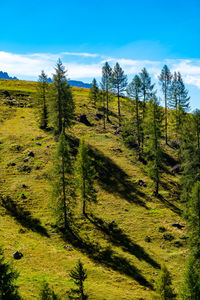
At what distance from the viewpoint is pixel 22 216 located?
32.5 m

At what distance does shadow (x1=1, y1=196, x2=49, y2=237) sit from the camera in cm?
3069

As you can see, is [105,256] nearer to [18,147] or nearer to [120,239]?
[120,239]

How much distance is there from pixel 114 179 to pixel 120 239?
14.2 m

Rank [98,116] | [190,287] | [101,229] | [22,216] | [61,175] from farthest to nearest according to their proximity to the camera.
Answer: [98,116]
[101,229]
[22,216]
[61,175]
[190,287]

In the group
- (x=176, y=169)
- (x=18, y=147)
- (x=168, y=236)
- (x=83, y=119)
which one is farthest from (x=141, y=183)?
(x=83, y=119)

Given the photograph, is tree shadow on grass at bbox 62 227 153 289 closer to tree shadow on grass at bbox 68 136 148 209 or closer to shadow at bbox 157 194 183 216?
tree shadow on grass at bbox 68 136 148 209

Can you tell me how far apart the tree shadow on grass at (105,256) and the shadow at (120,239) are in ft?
6.30

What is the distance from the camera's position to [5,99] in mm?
81688

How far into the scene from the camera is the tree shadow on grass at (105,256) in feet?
84.9

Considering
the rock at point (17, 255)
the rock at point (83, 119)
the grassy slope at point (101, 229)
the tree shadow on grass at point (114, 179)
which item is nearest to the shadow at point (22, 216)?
the grassy slope at point (101, 229)

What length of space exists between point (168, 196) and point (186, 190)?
4617 mm

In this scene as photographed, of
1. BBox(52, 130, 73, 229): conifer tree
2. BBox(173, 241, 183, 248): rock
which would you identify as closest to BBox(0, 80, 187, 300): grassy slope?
BBox(173, 241, 183, 248): rock

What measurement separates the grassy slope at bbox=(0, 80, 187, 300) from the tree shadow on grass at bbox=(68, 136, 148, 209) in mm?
187

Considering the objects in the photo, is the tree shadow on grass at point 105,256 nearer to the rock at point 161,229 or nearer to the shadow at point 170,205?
the rock at point 161,229
